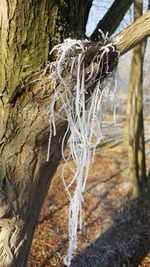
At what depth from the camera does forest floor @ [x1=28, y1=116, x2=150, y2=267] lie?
352cm

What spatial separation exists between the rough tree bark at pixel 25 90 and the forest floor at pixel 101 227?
93.2 inches

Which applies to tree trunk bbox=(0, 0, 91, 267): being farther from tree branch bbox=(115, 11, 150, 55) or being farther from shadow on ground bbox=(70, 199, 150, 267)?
shadow on ground bbox=(70, 199, 150, 267)

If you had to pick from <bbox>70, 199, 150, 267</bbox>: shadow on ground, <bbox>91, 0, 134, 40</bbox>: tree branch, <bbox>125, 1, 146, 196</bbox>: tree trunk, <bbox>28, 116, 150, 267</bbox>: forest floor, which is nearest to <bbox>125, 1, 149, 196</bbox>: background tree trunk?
<bbox>125, 1, 146, 196</bbox>: tree trunk

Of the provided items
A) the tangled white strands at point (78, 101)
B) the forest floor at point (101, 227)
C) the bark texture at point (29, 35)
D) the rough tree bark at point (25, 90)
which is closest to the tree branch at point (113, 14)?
the rough tree bark at point (25, 90)

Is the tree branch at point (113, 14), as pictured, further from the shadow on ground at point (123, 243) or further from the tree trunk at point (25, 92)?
the shadow on ground at point (123, 243)

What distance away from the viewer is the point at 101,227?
167 inches

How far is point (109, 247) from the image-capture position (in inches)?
147

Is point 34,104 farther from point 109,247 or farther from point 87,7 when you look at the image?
point 109,247

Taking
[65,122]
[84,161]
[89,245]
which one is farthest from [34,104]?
[89,245]

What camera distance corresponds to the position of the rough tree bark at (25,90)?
115 cm

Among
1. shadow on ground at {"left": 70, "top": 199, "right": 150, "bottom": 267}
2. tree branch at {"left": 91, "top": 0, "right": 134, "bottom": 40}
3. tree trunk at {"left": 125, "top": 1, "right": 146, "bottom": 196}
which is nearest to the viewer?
tree branch at {"left": 91, "top": 0, "right": 134, "bottom": 40}

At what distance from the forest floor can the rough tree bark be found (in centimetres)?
237

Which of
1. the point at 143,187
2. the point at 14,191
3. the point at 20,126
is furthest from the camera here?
the point at 143,187

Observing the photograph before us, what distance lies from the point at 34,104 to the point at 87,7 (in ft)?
1.99
